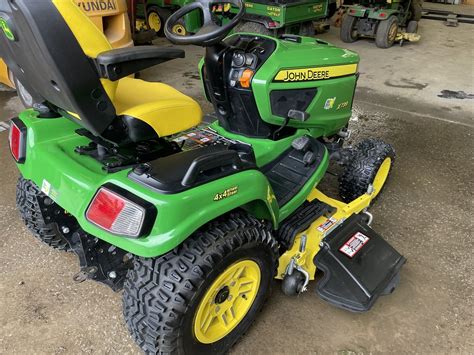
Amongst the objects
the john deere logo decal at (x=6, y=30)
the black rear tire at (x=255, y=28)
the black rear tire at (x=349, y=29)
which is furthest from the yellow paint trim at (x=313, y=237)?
the black rear tire at (x=349, y=29)

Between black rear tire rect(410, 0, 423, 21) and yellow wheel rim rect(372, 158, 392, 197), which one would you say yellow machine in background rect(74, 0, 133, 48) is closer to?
yellow wheel rim rect(372, 158, 392, 197)

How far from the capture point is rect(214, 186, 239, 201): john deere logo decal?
1.52 meters

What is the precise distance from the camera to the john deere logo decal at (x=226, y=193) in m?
1.52

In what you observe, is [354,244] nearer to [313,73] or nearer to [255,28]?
[313,73]

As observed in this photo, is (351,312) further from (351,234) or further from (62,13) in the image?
(62,13)

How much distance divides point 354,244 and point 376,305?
1.06 ft

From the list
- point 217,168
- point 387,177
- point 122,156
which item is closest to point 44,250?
point 122,156

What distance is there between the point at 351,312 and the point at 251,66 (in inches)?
52.8

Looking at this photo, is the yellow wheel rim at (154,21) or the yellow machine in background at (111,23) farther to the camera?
the yellow wheel rim at (154,21)

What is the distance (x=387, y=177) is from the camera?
3.06 meters

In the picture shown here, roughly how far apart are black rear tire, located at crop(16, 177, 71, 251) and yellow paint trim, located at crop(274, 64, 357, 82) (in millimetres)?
A: 1317

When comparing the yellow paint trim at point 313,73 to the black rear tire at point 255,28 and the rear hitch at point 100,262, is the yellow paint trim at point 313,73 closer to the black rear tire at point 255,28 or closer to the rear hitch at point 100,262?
the rear hitch at point 100,262

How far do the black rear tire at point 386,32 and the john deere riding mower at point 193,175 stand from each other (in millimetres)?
5081

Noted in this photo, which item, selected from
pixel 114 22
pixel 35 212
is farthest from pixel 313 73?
pixel 114 22
